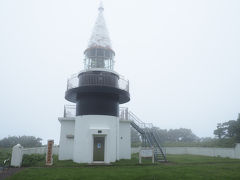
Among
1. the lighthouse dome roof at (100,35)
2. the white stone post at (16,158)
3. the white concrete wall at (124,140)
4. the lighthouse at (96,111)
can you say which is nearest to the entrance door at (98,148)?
the lighthouse at (96,111)

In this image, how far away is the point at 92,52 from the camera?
18.0 metres

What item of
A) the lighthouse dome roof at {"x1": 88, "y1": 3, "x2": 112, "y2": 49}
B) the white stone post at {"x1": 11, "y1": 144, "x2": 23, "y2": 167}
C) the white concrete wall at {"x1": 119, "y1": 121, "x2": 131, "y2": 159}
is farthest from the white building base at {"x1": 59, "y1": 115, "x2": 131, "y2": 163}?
the lighthouse dome roof at {"x1": 88, "y1": 3, "x2": 112, "y2": 49}

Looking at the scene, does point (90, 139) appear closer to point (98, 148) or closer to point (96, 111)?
point (98, 148)

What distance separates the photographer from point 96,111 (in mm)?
16578

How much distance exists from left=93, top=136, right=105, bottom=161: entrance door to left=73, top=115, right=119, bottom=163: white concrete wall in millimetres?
463

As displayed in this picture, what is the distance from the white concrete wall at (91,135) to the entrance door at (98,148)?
0.46 m

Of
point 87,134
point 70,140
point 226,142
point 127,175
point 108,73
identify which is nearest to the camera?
point 127,175

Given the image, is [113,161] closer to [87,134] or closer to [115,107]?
[87,134]

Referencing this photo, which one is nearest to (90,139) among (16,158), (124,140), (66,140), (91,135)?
(91,135)

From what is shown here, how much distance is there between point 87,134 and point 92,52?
24.3ft

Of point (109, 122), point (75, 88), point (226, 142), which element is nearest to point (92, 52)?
point (75, 88)

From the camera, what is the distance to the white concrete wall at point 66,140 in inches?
722

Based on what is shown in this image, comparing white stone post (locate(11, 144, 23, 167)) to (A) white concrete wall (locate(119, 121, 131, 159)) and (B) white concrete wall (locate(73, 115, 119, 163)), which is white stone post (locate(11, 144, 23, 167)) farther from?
(A) white concrete wall (locate(119, 121, 131, 159))

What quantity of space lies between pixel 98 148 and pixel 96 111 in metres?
3.08
